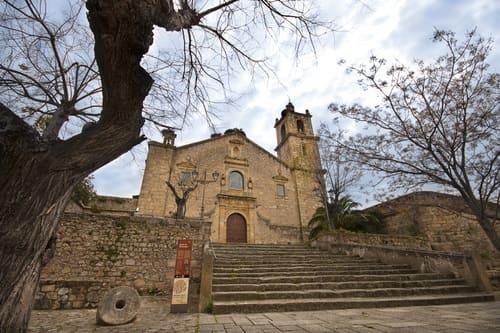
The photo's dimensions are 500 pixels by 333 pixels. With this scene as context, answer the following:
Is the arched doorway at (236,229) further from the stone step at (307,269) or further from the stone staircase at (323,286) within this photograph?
the stone step at (307,269)

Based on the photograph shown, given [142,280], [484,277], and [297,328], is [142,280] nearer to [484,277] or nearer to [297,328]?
[297,328]

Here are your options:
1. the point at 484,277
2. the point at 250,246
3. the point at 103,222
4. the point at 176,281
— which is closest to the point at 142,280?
the point at 103,222

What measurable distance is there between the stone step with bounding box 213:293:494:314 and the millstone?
1458 mm

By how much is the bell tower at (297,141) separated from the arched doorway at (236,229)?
5974 millimetres

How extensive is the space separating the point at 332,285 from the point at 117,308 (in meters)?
4.62

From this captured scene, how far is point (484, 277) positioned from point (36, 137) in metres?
8.67

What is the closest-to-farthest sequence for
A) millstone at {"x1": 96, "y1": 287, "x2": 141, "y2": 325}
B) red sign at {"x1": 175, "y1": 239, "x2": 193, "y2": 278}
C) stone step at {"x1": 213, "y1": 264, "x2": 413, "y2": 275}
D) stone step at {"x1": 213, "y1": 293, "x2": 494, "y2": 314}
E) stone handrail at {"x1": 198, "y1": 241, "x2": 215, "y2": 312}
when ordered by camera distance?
millstone at {"x1": 96, "y1": 287, "x2": 141, "y2": 325} < stone step at {"x1": 213, "y1": 293, "x2": 494, "y2": 314} < stone handrail at {"x1": 198, "y1": 241, "x2": 215, "y2": 312} < red sign at {"x1": 175, "y1": 239, "x2": 193, "y2": 278} < stone step at {"x1": 213, "y1": 264, "x2": 413, "y2": 275}

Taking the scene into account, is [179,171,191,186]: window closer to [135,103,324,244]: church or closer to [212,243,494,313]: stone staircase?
[135,103,324,244]: church

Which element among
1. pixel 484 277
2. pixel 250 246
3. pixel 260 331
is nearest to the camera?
pixel 260 331

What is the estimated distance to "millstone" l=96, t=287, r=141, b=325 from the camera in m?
3.70

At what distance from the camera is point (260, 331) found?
279cm

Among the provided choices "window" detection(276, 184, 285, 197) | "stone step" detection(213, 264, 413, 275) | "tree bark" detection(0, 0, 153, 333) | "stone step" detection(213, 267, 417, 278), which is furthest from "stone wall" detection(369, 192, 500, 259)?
"tree bark" detection(0, 0, 153, 333)

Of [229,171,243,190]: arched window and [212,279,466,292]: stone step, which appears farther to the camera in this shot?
[229,171,243,190]: arched window

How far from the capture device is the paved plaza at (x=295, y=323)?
2.80 meters
